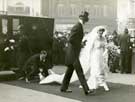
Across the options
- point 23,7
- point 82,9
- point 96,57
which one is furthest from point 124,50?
point 23,7

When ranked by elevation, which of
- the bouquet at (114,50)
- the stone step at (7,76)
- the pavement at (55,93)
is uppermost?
the bouquet at (114,50)

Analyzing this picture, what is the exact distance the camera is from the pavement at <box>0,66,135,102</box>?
32.1 feet

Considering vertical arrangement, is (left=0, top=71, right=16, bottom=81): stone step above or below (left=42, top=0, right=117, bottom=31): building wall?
below

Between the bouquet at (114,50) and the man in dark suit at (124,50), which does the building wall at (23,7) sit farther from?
the man in dark suit at (124,50)

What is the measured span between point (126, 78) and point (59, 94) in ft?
15.1

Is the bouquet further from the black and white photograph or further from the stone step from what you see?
the stone step

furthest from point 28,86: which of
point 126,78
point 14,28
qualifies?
point 126,78

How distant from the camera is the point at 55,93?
1077 cm

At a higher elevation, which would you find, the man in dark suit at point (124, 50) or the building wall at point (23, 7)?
the building wall at point (23, 7)

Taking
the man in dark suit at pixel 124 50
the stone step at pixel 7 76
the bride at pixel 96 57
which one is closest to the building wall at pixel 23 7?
the man in dark suit at pixel 124 50

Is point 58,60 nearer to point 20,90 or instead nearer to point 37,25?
point 37,25

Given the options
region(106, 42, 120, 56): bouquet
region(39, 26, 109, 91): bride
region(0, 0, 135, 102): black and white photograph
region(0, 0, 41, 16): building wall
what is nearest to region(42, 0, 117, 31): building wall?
region(0, 0, 41, 16): building wall

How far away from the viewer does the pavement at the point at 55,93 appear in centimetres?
979

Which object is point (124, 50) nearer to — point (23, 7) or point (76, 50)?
point (76, 50)
